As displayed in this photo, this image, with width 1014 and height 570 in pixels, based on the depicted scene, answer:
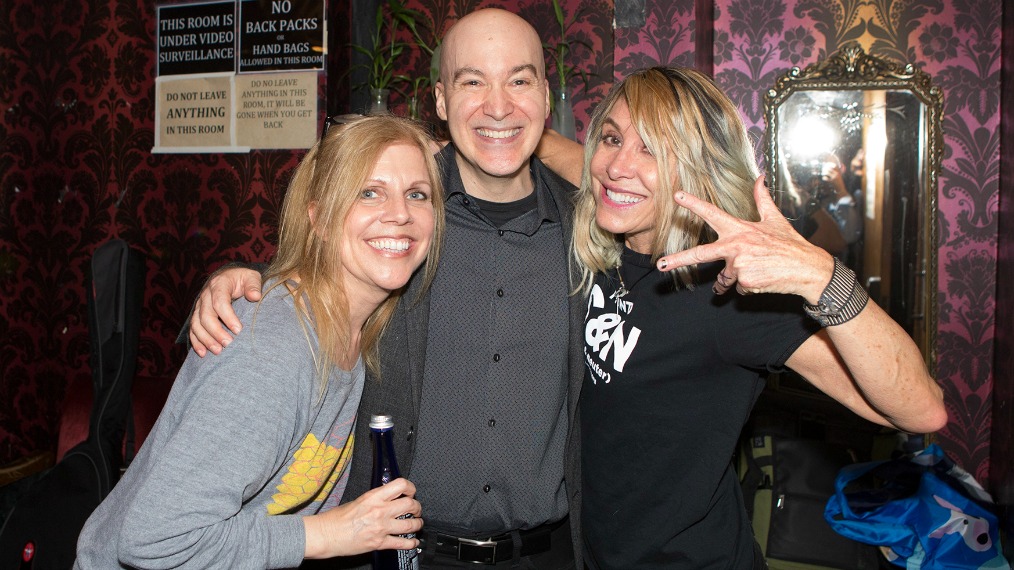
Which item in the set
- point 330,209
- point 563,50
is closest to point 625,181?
point 330,209

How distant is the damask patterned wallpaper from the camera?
3.38m

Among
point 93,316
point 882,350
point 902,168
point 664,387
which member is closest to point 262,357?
point 664,387

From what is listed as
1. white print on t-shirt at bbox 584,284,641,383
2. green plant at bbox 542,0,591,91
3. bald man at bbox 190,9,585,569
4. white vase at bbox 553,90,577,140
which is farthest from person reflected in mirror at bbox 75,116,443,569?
green plant at bbox 542,0,591,91

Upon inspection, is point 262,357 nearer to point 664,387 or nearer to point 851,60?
point 664,387

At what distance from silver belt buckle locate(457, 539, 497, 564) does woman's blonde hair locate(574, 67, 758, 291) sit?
2.32 ft

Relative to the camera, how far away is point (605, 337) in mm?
1573

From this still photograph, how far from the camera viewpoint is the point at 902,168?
3.41 metres

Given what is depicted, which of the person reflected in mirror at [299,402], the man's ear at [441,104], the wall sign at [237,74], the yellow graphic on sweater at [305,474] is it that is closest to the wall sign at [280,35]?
the wall sign at [237,74]

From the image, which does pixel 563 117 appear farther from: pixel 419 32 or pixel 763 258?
pixel 763 258

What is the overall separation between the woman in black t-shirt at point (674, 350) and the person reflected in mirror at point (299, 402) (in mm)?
433

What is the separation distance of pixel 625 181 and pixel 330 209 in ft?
1.97

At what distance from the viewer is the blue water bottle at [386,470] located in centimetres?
121

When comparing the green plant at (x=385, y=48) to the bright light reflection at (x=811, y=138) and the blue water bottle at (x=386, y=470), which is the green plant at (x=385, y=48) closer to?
the bright light reflection at (x=811, y=138)

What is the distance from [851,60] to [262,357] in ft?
10.7
